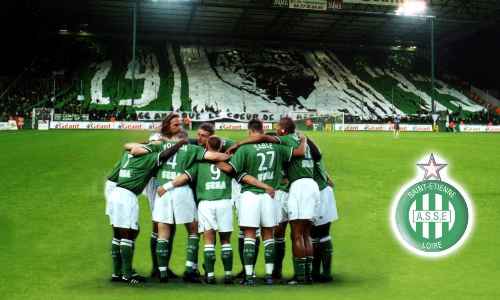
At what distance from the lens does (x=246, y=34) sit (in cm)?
7975

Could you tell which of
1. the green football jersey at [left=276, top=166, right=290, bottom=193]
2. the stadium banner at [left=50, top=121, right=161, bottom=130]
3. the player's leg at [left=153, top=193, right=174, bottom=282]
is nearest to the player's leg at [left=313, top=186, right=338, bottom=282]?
the green football jersey at [left=276, top=166, right=290, bottom=193]

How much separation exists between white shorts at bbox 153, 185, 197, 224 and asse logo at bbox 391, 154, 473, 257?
10.3 feet

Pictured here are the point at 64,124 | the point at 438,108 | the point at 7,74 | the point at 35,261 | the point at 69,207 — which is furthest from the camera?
the point at 438,108

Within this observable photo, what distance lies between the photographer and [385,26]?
251ft

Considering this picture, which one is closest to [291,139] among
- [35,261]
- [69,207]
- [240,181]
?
[240,181]

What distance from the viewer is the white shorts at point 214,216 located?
820 centimetres

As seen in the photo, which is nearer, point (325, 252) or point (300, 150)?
point (300, 150)

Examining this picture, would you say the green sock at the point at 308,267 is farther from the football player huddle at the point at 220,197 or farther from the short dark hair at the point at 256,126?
the short dark hair at the point at 256,126

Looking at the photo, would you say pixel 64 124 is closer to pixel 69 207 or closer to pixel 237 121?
pixel 237 121

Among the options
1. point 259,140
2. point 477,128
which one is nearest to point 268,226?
point 259,140

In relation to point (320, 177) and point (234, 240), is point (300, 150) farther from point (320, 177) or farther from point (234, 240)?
point (234, 240)

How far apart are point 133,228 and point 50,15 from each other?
223 ft

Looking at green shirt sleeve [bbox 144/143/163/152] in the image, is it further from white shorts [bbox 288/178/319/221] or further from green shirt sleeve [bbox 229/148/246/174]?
white shorts [bbox 288/178/319/221]

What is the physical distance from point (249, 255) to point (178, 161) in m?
1.81
